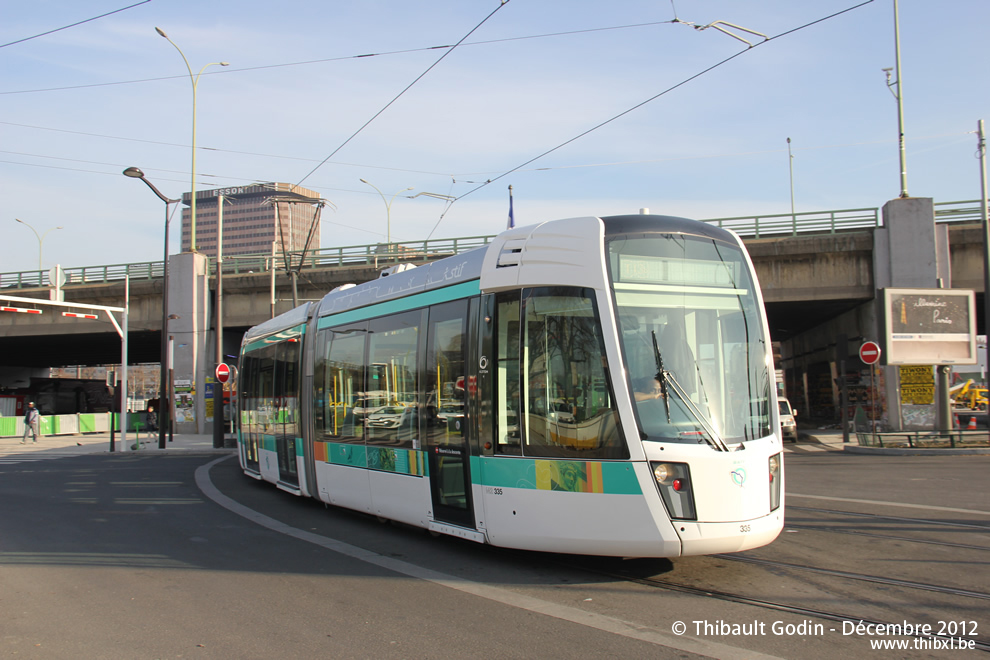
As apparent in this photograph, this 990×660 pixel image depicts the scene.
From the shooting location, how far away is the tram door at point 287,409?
12.0 meters

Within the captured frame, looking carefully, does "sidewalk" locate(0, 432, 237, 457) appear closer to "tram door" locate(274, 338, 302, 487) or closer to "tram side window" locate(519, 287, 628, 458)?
"tram door" locate(274, 338, 302, 487)

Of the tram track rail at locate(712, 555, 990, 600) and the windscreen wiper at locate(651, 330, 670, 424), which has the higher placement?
the windscreen wiper at locate(651, 330, 670, 424)

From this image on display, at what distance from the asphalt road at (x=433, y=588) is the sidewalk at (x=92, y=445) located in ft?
59.4

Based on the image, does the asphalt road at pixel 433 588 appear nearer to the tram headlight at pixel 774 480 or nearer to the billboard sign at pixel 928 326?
the tram headlight at pixel 774 480

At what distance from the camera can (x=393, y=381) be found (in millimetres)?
9023

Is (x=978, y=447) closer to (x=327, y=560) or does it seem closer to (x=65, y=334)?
(x=327, y=560)

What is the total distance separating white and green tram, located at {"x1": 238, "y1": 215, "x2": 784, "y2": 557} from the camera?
20.4 ft

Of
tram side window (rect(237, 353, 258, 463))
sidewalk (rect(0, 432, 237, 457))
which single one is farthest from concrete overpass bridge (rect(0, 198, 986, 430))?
tram side window (rect(237, 353, 258, 463))

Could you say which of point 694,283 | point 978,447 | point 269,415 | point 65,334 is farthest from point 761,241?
point 65,334

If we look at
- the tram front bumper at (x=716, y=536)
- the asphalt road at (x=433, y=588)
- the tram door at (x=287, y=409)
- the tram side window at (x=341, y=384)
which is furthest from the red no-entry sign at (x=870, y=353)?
the tram front bumper at (x=716, y=536)

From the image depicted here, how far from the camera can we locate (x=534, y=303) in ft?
23.2

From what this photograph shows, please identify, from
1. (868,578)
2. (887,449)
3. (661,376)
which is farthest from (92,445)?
(868,578)

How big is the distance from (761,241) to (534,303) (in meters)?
23.5

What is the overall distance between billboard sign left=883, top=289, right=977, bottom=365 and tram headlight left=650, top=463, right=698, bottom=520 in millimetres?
20016
